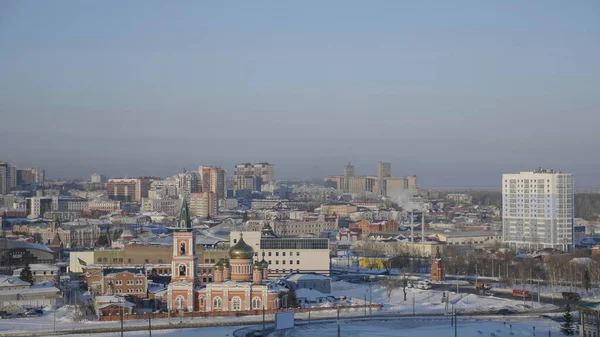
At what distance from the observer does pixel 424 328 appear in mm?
31922

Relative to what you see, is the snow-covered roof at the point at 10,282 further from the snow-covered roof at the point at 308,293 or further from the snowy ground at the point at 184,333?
the snow-covered roof at the point at 308,293

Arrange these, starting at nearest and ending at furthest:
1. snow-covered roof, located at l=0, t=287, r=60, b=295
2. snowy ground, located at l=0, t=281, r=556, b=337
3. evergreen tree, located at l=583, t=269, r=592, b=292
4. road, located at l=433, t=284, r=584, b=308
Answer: snowy ground, located at l=0, t=281, r=556, b=337, snow-covered roof, located at l=0, t=287, r=60, b=295, road, located at l=433, t=284, r=584, b=308, evergreen tree, located at l=583, t=269, r=592, b=292

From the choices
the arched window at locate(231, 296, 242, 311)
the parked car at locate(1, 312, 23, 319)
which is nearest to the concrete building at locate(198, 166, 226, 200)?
the parked car at locate(1, 312, 23, 319)

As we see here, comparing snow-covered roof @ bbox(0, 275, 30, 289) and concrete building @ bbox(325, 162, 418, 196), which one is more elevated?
concrete building @ bbox(325, 162, 418, 196)

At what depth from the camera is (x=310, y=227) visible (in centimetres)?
8688

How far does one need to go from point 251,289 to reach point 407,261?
901 inches

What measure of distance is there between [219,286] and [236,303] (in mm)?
833

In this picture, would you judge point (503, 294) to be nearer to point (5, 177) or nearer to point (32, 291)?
point (32, 291)

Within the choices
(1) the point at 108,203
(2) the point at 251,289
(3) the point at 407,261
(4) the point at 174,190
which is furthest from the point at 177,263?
(4) the point at 174,190

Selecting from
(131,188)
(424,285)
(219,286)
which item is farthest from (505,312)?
(131,188)

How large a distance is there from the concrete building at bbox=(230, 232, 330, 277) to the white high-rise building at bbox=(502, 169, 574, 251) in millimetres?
20391

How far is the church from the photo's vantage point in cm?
3434

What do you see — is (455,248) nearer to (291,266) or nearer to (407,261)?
(407,261)

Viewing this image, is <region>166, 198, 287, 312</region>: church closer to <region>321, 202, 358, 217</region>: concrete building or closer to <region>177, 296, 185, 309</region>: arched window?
<region>177, 296, 185, 309</region>: arched window
